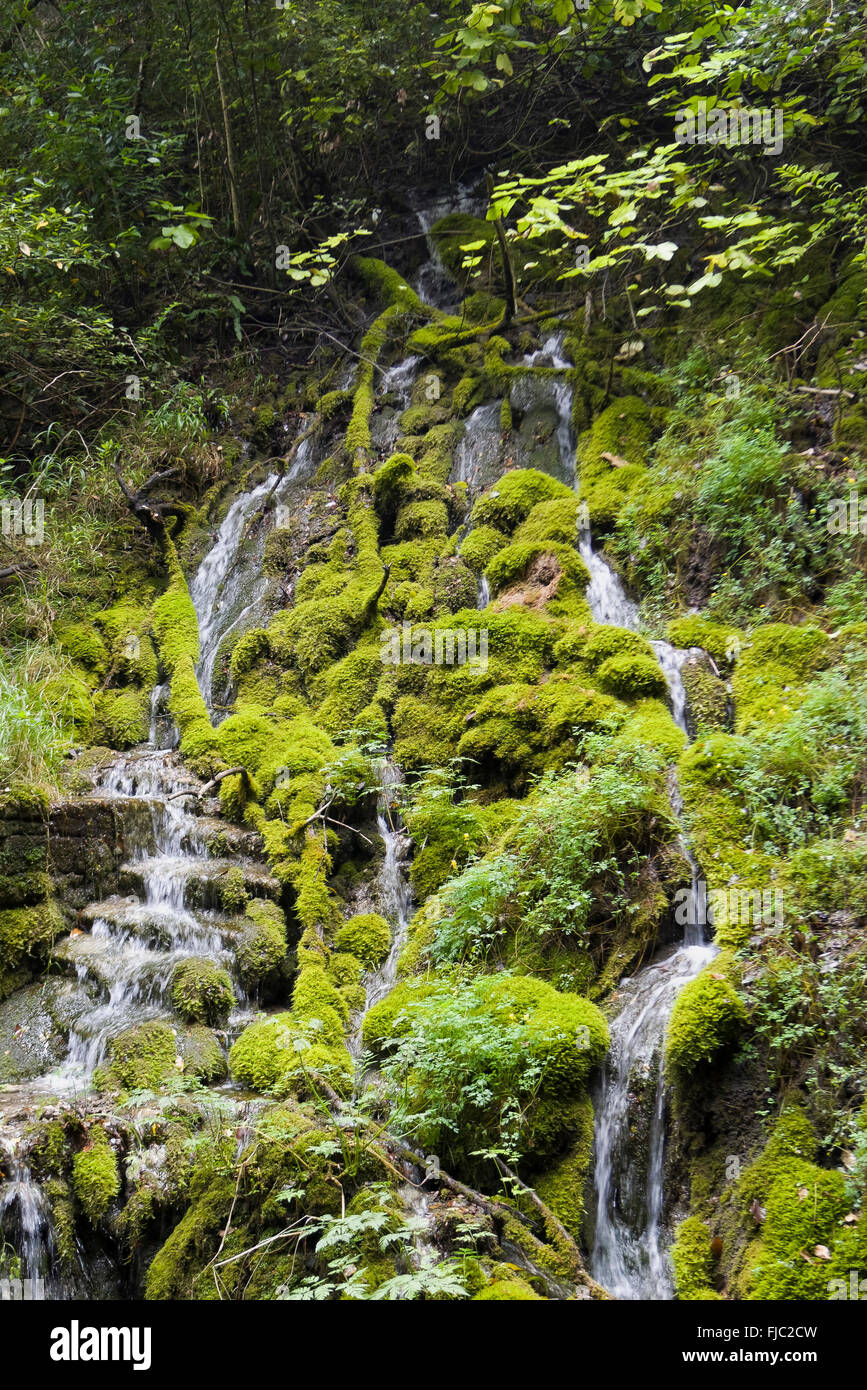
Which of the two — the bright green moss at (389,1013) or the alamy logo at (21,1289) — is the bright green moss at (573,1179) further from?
the alamy logo at (21,1289)

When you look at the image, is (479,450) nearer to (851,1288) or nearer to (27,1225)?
(27,1225)

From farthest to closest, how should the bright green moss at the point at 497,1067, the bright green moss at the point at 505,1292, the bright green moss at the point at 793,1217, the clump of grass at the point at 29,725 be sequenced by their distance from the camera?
the clump of grass at the point at 29,725 < the bright green moss at the point at 497,1067 < the bright green moss at the point at 793,1217 < the bright green moss at the point at 505,1292

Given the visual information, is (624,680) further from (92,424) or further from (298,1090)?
(92,424)

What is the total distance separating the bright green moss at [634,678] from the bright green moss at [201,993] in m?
3.43

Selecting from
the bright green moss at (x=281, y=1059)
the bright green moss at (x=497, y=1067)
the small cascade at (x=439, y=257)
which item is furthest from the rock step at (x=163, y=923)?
the small cascade at (x=439, y=257)

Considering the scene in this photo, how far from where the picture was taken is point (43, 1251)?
437cm

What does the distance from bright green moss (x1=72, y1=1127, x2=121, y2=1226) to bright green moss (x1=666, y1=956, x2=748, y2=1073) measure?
2.92 metres

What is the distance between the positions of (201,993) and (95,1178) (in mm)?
1387

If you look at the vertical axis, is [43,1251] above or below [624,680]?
below

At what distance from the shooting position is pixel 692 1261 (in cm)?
397
